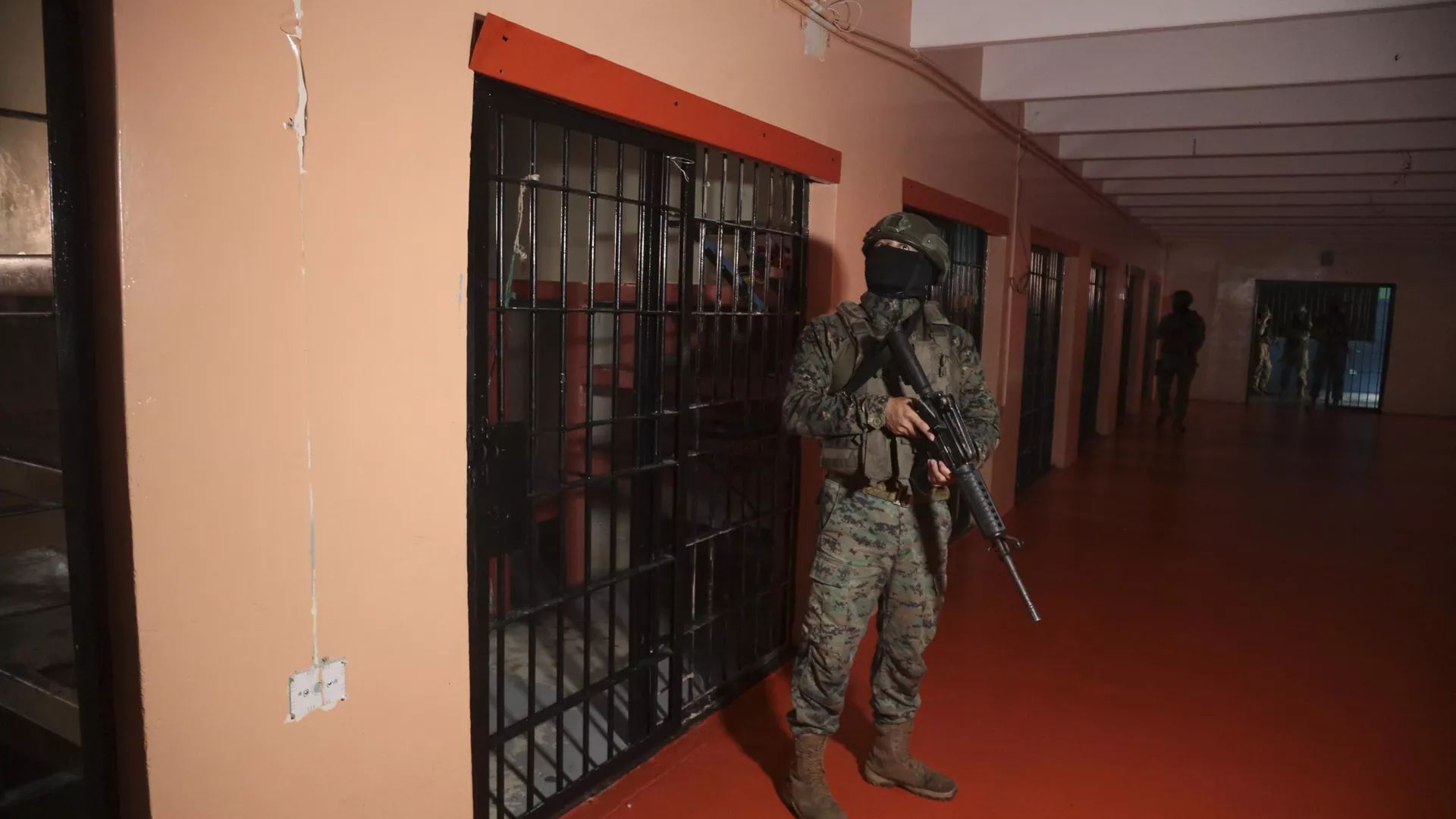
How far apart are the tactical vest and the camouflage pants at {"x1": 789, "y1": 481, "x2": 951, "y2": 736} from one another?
0.10m

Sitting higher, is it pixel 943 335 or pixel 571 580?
pixel 943 335

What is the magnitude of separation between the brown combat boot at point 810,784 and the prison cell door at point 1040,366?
435 centimetres

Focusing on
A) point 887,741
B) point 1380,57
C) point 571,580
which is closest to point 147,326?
point 887,741

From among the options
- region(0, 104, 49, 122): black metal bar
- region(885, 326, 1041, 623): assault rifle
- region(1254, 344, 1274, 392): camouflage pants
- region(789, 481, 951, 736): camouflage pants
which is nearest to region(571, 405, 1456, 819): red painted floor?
region(789, 481, 951, 736): camouflage pants

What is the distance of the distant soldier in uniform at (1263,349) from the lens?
13.5m

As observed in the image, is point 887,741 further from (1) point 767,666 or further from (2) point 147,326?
(2) point 147,326

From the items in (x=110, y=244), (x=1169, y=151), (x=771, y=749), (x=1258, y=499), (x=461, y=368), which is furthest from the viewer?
(x=1258, y=499)

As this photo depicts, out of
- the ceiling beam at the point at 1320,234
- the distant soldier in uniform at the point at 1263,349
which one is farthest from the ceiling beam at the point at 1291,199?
the distant soldier in uniform at the point at 1263,349

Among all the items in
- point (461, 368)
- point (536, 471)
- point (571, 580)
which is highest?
point (461, 368)

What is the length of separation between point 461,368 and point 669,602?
123cm

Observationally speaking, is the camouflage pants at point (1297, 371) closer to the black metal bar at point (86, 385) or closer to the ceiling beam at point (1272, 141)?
the ceiling beam at point (1272, 141)

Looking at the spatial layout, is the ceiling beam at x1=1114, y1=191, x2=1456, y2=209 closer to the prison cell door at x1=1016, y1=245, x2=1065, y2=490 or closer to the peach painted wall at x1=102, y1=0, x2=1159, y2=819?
the prison cell door at x1=1016, y1=245, x2=1065, y2=490

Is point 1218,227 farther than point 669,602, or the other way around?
point 1218,227

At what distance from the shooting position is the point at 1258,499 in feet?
22.4
